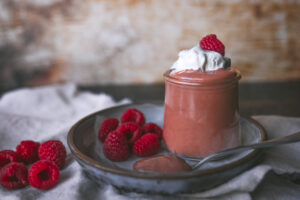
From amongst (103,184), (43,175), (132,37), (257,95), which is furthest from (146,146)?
(132,37)

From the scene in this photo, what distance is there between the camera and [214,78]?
0.95 metres

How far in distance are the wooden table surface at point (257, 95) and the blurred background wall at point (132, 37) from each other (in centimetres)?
12

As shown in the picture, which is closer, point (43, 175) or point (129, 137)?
point (43, 175)

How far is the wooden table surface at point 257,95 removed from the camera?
154 cm

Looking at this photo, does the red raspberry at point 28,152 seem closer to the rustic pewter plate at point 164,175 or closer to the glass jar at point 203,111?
the rustic pewter plate at point 164,175

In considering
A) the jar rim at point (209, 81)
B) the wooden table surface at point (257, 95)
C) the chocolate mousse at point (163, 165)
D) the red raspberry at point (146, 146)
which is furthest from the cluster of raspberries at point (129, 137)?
the wooden table surface at point (257, 95)

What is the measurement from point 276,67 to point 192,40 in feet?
1.81

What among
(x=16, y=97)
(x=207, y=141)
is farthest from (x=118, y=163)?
(x=16, y=97)

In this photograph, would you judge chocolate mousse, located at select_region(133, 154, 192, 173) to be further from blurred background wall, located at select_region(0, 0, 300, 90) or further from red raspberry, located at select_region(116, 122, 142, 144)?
blurred background wall, located at select_region(0, 0, 300, 90)

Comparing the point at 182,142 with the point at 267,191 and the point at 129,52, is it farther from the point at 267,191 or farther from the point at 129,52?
the point at 129,52

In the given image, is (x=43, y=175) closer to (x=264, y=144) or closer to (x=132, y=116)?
(x=132, y=116)

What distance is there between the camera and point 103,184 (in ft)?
2.92

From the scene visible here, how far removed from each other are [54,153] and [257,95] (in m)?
Result: 1.18

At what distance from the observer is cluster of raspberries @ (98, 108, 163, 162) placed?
1007 mm
